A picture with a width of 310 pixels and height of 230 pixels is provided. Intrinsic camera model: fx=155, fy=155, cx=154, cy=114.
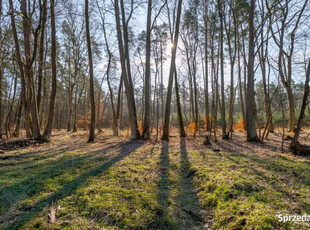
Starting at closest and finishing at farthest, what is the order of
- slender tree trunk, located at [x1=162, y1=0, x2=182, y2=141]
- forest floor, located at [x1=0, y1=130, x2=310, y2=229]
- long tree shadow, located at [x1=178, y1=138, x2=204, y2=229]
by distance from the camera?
forest floor, located at [x1=0, y1=130, x2=310, y2=229] < long tree shadow, located at [x1=178, y1=138, x2=204, y2=229] < slender tree trunk, located at [x1=162, y1=0, x2=182, y2=141]

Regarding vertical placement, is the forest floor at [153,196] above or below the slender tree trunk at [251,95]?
below

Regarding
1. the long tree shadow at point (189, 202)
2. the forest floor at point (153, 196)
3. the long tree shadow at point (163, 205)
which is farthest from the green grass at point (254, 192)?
the long tree shadow at point (163, 205)

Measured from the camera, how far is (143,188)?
9.89ft

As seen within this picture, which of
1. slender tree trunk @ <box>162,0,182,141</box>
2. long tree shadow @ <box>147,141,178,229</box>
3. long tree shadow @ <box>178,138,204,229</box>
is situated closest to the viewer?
long tree shadow @ <box>147,141,178,229</box>

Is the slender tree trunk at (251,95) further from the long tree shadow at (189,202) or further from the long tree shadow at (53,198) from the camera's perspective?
the long tree shadow at (53,198)

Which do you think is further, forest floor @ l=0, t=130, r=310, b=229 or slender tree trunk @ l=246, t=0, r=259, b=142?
slender tree trunk @ l=246, t=0, r=259, b=142

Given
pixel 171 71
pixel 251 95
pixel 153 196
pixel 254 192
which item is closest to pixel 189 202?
pixel 153 196

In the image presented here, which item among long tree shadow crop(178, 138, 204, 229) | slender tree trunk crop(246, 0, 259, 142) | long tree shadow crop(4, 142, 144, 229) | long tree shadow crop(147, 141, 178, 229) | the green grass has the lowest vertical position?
long tree shadow crop(178, 138, 204, 229)

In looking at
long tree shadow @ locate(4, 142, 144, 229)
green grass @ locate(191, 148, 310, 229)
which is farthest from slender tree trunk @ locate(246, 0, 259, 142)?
long tree shadow @ locate(4, 142, 144, 229)

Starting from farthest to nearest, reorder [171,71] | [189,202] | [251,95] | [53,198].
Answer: [171,71], [251,95], [189,202], [53,198]

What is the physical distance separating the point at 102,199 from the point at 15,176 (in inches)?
89.3

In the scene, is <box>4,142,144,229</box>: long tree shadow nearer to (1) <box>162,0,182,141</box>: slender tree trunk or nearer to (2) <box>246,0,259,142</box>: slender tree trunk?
(1) <box>162,0,182,141</box>: slender tree trunk

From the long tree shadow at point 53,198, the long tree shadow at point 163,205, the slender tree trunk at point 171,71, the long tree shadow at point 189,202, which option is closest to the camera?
the long tree shadow at point 53,198

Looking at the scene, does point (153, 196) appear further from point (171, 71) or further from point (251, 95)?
point (251, 95)
